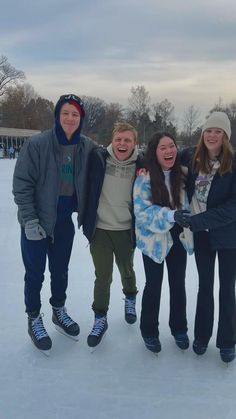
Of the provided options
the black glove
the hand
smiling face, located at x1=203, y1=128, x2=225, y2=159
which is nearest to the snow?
the hand

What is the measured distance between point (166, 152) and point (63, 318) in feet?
5.21

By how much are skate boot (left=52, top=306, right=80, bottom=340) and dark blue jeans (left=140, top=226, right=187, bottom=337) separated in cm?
56

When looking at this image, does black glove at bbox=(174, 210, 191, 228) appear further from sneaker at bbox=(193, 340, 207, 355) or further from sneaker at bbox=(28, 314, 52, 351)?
sneaker at bbox=(28, 314, 52, 351)

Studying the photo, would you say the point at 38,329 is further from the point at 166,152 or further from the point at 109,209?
the point at 166,152

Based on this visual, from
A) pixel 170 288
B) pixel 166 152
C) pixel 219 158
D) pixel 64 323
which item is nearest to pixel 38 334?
pixel 64 323

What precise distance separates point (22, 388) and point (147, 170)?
1.64 m

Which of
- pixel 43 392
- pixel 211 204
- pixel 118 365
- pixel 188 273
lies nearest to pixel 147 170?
pixel 211 204

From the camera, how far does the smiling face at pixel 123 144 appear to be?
2893mm

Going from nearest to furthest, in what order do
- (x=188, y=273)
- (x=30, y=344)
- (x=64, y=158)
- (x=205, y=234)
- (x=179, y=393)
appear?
1. (x=179, y=393)
2. (x=205, y=234)
3. (x=64, y=158)
4. (x=30, y=344)
5. (x=188, y=273)

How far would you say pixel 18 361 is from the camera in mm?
2932

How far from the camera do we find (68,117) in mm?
2871

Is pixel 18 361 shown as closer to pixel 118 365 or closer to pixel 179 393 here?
pixel 118 365

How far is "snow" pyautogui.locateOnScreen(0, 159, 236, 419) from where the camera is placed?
2424 millimetres

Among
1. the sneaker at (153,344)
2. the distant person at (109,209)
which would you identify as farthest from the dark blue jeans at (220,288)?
the distant person at (109,209)
